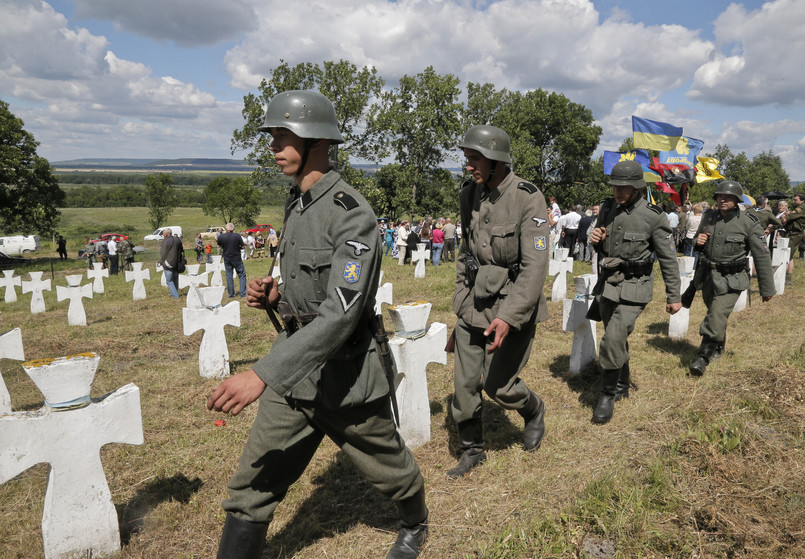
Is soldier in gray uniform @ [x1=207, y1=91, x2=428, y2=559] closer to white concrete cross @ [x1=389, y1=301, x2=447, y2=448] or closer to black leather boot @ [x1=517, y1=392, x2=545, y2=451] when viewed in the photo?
white concrete cross @ [x1=389, y1=301, x2=447, y2=448]

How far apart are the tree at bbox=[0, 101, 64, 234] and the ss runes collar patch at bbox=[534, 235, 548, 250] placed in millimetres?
42199

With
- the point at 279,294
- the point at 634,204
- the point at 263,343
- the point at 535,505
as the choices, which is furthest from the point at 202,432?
the point at 634,204

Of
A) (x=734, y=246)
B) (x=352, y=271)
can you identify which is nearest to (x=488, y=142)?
(x=352, y=271)

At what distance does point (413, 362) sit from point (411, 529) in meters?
1.53

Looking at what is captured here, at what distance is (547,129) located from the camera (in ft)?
187

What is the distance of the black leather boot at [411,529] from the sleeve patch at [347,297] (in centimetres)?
133

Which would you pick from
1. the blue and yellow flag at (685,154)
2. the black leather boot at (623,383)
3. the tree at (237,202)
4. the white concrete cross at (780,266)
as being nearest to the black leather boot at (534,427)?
the black leather boot at (623,383)

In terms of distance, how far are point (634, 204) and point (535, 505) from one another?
3332mm

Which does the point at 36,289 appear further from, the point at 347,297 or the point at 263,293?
the point at 347,297

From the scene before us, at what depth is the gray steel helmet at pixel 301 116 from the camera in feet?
8.71

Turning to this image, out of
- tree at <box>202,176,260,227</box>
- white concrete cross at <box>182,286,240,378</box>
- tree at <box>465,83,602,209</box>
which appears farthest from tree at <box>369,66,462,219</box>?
white concrete cross at <box>182,286,240,378</box>

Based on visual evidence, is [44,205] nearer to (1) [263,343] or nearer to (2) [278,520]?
(1) [263,343]

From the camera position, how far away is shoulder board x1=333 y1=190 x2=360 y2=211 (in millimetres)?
2604

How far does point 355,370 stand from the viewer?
2.73 metres
